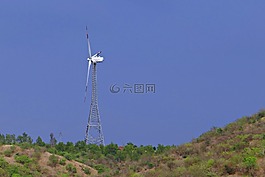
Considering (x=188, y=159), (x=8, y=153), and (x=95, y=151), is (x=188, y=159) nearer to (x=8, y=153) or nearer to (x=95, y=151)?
(x=8, y=153)

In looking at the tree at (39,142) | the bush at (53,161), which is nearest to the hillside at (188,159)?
the bush at (53,161)

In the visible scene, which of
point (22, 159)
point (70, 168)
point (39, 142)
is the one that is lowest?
point (70, 168)

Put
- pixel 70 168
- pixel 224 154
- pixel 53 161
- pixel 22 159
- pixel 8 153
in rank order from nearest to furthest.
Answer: pixel 224 154 → pixel 22 159 → pixel 70 168 → pixel 53 161 → pixel 8 153

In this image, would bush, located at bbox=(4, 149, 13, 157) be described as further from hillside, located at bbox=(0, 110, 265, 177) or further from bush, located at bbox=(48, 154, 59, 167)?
bush, located at bbox=(48, 154, 59, 167)

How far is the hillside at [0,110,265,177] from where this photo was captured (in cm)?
3102

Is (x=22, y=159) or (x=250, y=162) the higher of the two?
(x=22, y=159)

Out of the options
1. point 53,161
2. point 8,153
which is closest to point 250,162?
point 53,161

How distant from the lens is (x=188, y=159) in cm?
3481

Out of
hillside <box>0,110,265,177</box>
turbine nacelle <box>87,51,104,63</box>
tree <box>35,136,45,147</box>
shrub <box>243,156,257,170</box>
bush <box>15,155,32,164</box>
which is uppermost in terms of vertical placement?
turbine nacelle <box>87,51,104,63</box>

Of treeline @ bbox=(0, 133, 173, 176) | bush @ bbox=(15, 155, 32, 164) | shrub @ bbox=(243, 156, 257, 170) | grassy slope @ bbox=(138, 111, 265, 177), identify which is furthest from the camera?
treeline @ bbox=(0, 133, 173, 176)

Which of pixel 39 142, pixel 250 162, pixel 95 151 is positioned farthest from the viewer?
pixel 39 142

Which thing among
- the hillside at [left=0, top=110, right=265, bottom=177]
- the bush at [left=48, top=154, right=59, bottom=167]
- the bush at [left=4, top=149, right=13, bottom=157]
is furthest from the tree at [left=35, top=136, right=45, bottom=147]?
the bush at [left=48, top=154, right=59, bottom=167]

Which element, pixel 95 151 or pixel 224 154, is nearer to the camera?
pixel 224 154

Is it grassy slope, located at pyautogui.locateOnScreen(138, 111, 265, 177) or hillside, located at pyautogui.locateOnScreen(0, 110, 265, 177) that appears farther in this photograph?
hillside, located at pyautogui.locateOnScreen(0, 110, 265, 177)
